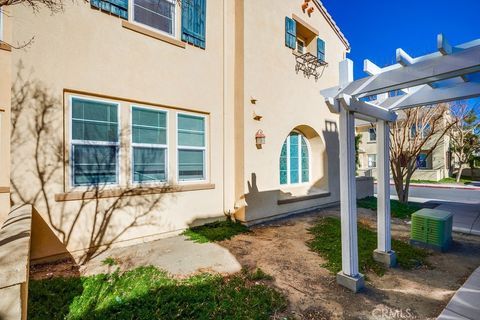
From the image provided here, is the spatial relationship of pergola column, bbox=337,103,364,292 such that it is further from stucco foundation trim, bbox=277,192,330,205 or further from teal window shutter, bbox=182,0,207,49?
teal window shutter, bbox=182,0,207,49

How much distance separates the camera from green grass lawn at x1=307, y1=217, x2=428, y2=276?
4.55 m

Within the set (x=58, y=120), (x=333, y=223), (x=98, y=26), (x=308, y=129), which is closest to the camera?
(x=58, y=120)

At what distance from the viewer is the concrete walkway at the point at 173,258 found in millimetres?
4426

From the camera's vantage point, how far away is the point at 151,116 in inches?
236

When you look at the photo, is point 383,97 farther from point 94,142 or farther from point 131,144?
point 94,142

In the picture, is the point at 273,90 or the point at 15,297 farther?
the point at 273,90

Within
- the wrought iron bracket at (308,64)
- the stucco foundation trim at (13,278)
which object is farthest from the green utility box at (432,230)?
the stucco foundation trim at (13,278)

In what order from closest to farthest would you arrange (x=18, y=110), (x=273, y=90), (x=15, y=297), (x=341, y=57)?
1. (x=15, y=297)
2. (x=18, y=110)
3. (x=273, y=90)
4. (x=341, y=57)

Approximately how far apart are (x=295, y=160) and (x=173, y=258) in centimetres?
622

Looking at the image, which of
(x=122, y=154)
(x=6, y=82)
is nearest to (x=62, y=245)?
(x=122, y=154)

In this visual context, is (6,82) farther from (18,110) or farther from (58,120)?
(58,120)

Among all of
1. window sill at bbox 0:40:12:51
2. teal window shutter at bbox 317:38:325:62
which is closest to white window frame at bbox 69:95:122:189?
window sill at bbox 0:40:12:51

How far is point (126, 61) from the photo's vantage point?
5516 mm

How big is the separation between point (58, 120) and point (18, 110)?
1.97 ft
